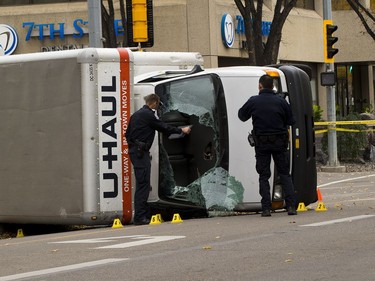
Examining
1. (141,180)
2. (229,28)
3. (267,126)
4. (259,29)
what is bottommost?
(141,180)

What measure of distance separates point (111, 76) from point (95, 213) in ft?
6.14

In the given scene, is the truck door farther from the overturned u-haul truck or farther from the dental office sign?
the dental office sign

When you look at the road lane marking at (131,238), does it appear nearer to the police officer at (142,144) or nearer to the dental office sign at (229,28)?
the police officer at (142,144)

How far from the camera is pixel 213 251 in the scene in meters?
11.6

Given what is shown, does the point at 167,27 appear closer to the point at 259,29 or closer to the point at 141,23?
the point at 259,29

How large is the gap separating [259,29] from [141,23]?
435 inches

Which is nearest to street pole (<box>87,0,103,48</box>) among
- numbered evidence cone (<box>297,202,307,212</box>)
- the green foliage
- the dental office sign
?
numbered evidence cone (<box>297,202,307,212</box>)

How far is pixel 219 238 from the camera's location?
13.0 m

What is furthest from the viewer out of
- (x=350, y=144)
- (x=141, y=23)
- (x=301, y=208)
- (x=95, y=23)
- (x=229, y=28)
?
(x=229, y=28)

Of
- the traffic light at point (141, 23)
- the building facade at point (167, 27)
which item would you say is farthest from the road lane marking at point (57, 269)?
the building facade at point (167, 27)

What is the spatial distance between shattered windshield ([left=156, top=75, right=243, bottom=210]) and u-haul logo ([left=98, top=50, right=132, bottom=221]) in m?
0.58

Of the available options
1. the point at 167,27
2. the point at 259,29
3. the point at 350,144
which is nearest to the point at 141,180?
the point at 259,29

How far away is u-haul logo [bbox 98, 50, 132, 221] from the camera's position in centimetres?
1633

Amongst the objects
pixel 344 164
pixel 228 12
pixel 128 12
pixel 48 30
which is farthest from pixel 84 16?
pixel 128 12
